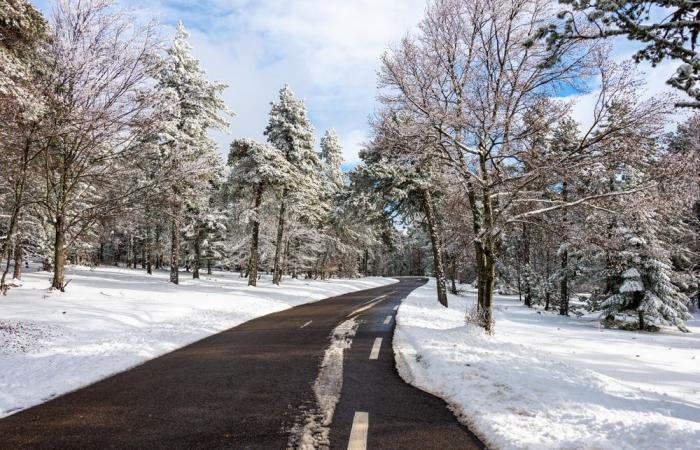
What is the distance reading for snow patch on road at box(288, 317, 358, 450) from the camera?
4.20 metres

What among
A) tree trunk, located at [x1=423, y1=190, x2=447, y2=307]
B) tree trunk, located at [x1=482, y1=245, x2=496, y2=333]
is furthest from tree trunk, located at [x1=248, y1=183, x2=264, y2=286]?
tree trunk, located at [x1=482, y1=245, x2=496, y2=333]

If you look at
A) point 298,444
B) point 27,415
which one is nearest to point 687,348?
point 298,444

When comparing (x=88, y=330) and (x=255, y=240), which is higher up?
(x=255, y=240)

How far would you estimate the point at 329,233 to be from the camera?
4375 cm

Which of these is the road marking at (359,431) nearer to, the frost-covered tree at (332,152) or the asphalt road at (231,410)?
the asphalt road at (231,410)

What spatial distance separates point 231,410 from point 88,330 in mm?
7007

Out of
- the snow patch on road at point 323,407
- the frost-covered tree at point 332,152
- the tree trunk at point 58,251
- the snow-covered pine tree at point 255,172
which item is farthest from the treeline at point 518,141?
the frost-covered tree at point 332,152

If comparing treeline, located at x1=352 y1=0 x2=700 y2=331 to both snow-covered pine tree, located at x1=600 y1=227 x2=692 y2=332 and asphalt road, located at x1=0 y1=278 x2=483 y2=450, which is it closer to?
asphalt road, located at x1=0 y1=278 x2=483 y2=450

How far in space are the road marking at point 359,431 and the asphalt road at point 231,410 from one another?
0.4 inches

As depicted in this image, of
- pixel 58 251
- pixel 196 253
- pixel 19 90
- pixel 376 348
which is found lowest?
pixel 376 348

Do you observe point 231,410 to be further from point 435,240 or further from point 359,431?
point 435,240

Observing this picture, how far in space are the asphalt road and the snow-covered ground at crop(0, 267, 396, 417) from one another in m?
0.59

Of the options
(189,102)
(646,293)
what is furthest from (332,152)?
(646,293)

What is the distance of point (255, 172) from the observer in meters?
26.7
